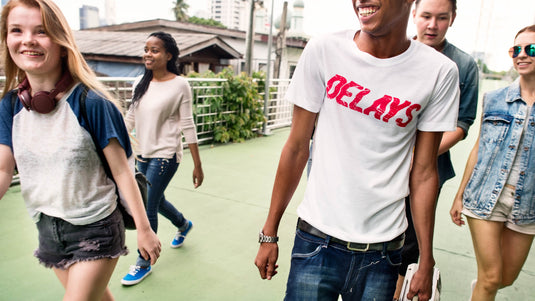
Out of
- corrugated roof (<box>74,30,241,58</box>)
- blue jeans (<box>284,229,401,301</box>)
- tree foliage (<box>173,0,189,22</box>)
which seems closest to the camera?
blue jeans (<box>284,229,401,301</box>)

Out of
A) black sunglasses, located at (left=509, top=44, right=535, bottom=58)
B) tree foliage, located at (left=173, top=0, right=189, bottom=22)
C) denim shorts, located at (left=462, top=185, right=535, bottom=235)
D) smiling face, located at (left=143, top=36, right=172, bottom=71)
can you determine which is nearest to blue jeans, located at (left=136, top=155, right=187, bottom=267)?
smiling face, located at (left=143, top=36, right=172, bottom=71)

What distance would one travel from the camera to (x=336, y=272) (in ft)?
4.93

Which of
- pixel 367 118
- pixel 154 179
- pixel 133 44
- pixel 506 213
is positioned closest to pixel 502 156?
pixel 506 213

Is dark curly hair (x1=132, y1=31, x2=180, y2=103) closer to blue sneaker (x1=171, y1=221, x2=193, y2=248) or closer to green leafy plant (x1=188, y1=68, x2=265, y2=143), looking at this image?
blue sneaker (x1=171, y1=221, x2=193, y2=248)

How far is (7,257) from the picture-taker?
3289 millimetres

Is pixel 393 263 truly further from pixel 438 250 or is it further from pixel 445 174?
pixel 438 250

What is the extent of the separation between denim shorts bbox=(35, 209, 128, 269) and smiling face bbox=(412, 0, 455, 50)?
1.91 m

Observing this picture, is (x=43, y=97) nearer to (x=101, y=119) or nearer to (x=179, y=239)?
(x=101, y=119)

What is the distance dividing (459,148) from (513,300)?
7034 millimetres

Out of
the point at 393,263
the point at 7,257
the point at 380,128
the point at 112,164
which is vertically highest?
the point at 380,128

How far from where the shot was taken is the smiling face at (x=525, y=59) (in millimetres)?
2160

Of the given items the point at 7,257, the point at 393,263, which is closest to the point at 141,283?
the point at 7,257

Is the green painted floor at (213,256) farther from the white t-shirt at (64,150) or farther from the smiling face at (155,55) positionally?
the smiling face at (155,55)

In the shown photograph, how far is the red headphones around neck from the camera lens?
5.10 ft
